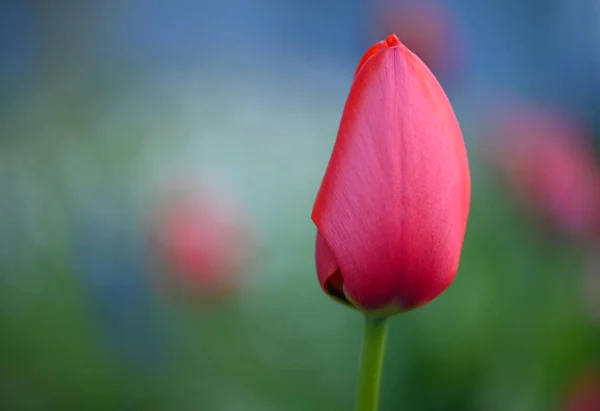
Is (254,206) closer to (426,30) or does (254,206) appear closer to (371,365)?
(426,30)

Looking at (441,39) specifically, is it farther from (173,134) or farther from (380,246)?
(380,246)

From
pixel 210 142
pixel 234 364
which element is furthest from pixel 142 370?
pixel 210 142

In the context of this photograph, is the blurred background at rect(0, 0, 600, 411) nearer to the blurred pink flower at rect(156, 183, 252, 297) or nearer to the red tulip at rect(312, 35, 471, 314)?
the blurred pink flower at rect(156, 183, 252, 297)

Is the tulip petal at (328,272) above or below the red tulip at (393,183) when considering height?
below

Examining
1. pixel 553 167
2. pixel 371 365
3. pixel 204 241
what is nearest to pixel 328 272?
pixel 371 365

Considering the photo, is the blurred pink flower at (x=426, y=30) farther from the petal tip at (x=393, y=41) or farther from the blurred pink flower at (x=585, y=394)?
the petal tip at (x=393, y=41)

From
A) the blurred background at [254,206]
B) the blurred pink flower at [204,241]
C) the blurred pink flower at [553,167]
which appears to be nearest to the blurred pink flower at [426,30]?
the blurred background at [254,206]

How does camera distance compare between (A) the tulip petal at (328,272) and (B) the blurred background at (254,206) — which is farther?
(B) the blurred background at (254,206)
